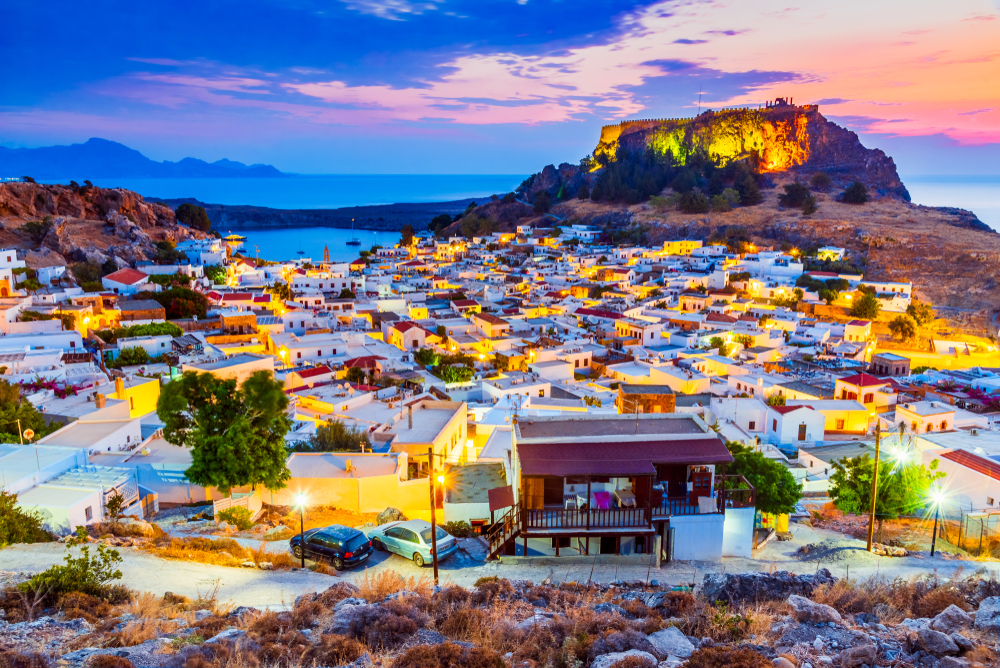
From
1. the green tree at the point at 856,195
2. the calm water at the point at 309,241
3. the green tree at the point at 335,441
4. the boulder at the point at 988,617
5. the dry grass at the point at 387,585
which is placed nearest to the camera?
the boulder at the point at 988,617

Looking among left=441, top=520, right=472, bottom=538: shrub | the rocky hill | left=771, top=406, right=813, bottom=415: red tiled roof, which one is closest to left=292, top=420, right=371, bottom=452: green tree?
left=441, top=520, right=472, bottom=538: shrub

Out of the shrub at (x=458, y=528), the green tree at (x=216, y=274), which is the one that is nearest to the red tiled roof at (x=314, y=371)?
the shrub at (x=458, y=528)

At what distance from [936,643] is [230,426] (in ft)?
Answer: 33.4

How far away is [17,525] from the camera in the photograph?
9391mm

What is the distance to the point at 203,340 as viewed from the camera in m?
31.0

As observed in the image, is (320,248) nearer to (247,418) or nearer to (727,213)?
(727,213)

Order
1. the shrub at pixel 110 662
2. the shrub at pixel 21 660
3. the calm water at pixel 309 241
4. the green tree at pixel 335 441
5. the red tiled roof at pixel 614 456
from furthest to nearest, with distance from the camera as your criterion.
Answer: the calm water at pixel 309 241 → the green tree at pixel 335 441 → the red tiled roof at pixel 614 456 → the shrub at pixel 110 662 → the shrub at pixel 21 660

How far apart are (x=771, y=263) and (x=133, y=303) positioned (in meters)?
51.9

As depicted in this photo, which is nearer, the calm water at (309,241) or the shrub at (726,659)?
the shrub at (726,659)

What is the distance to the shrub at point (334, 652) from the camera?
605 centimetres

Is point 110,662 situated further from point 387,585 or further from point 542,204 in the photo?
point 542,204

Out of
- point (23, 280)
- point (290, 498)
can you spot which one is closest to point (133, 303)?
point (23, 280)

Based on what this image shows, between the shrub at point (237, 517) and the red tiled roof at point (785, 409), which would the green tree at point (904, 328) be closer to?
the red tiled roof at point (785, 409)

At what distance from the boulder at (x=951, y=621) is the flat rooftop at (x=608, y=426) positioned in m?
4.06
